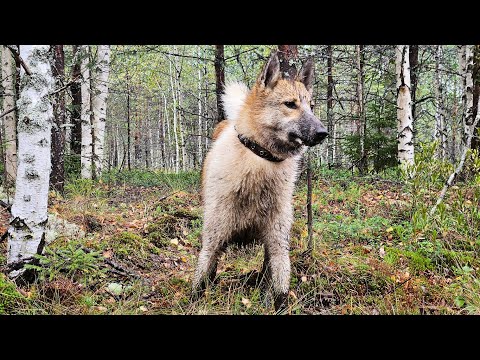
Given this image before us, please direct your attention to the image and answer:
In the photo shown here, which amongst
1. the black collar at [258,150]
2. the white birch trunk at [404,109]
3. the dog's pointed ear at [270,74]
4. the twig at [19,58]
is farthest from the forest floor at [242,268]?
the white birch trunk at [404,109]

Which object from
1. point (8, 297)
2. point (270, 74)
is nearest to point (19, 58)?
point (8, 297)

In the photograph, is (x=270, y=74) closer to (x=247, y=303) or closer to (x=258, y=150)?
(x=258, y=150)

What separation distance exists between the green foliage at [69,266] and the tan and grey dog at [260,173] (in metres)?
0.77

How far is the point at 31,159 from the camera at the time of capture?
2.56m

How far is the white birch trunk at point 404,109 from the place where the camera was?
21.0 feet

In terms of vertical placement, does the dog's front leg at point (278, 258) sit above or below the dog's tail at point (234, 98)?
below

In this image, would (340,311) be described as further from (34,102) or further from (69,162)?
(69,162)

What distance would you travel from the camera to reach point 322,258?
3205 millimetres

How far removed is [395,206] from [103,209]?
12.2 ft

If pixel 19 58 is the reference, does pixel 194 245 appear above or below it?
below

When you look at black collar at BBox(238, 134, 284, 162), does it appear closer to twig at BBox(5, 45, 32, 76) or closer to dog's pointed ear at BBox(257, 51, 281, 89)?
dog's pointed ear at BBox(257, 51, 281, 89)

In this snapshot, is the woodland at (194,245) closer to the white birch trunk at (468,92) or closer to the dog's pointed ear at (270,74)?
the white birch trunk at (468,92)

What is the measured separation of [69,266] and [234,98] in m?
1.69
